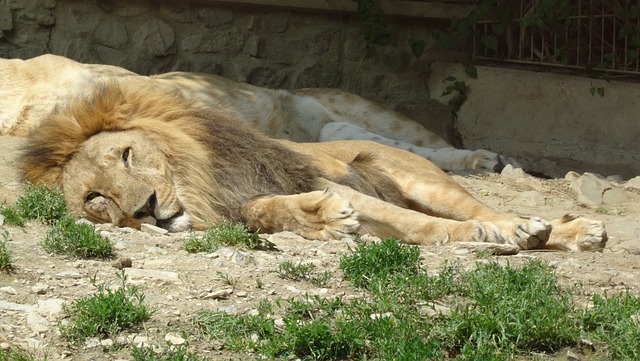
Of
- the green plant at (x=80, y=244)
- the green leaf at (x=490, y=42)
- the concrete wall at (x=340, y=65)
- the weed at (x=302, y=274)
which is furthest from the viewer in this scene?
the green leaf at (x=490, y=42)

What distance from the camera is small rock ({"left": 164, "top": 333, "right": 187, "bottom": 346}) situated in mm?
3246

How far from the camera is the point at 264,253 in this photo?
4301 mm

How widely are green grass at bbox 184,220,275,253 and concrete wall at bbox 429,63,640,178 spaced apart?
13.7 ft

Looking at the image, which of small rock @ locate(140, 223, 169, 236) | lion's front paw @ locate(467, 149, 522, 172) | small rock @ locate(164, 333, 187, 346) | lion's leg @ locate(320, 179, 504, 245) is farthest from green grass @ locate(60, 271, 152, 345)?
lion's front paw @ locate(467, 149, 522, 172)

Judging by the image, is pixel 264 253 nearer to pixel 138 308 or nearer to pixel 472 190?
pixel 138 308

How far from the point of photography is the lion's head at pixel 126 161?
4711mm

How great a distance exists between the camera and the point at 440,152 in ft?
26.7

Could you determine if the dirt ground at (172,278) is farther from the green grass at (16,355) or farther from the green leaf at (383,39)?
the green leaf at (383,39)

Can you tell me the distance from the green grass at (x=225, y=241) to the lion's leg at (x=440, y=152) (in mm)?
3661

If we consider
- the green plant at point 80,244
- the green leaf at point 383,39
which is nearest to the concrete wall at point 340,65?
the green leaf at point 383,39

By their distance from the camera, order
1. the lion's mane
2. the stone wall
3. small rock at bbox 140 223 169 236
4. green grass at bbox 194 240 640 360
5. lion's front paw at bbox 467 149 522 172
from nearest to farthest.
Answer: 1. green grass at bbox 194 240 640 360
2. small rock at bbox 140 223 169 236
3. the lion's mane
4. lion's front paw at bbox 467 149 522 172
5. the stone wall

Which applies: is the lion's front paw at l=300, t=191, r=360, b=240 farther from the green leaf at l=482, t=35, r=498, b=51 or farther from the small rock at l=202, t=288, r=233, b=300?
the green leaf at l=482, t=35, r=498, b=51

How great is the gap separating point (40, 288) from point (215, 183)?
152 centimetres

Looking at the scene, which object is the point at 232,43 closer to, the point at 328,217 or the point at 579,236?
the point at 328,217
